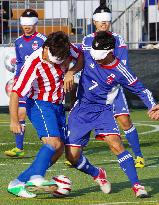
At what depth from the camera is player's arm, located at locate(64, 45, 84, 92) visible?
9.30m

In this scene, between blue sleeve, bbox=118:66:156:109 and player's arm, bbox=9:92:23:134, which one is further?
blue sleeve, bbox=118:66:156:109

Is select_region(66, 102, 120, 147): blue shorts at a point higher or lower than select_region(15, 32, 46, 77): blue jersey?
lower

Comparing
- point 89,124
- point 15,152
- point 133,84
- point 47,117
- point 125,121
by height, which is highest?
point 133,84

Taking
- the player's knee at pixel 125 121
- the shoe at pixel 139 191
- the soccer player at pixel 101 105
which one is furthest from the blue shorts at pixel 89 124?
the player's knee at pixel 125 121

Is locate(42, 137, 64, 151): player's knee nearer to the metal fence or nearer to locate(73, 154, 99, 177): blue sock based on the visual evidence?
locate(73, 154, 99, 177): blue sock

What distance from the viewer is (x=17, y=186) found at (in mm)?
9195

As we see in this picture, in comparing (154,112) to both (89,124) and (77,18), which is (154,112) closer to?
(89,124)

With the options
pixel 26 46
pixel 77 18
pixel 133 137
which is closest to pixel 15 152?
pixel 26 46

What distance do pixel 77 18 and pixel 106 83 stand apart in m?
12.1

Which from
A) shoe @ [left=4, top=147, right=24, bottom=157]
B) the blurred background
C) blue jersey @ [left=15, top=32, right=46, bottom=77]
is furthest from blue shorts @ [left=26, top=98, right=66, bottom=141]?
the blurred background

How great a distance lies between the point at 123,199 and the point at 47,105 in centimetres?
126

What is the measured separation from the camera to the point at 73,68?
968 centimetres

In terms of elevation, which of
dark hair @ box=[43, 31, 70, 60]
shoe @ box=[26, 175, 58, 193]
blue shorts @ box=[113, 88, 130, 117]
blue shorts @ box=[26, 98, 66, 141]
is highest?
dark hair @ box=[43, 31, 70, 60]

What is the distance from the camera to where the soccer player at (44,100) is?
9.05 metres
